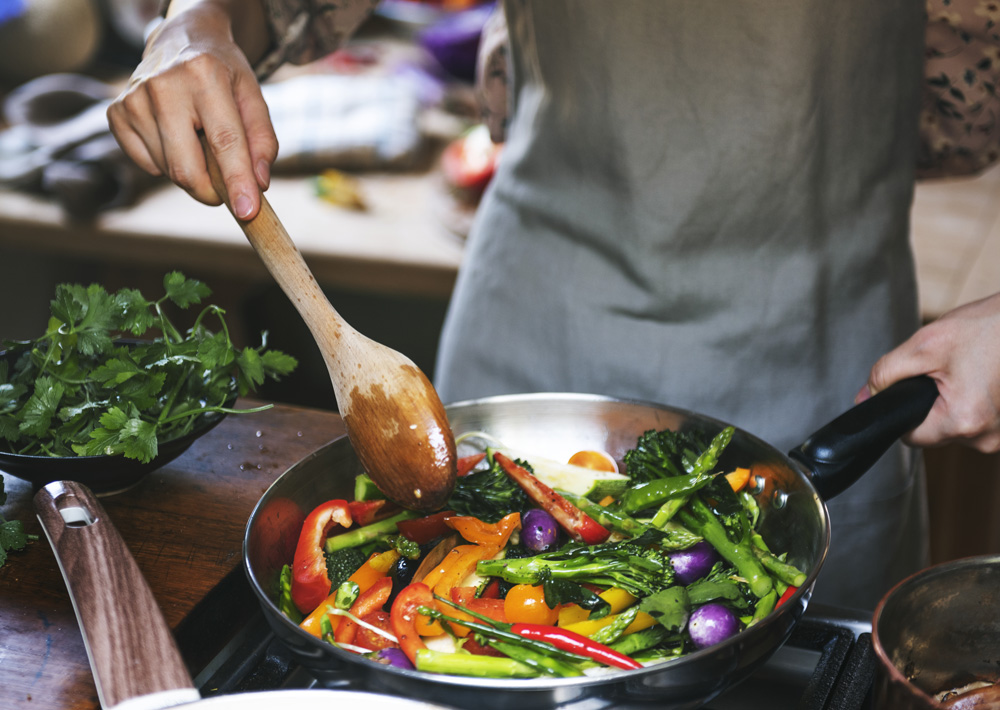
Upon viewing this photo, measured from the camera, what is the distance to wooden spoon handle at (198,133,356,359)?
37.8 inches

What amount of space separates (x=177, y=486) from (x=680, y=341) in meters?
0.77

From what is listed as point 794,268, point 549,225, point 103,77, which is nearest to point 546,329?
point 549,225

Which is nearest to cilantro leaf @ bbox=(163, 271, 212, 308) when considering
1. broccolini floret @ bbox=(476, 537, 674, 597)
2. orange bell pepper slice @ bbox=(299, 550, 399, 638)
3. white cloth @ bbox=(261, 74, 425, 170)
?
orange bell pepper slice @ bbox=(299, 550, 399, 638)

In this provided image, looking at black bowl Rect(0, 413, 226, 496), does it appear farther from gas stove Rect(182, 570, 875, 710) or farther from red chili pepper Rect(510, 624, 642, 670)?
red chili pepper Rect(510, 624, 642, 670)

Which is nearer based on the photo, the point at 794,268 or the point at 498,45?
the point at 794,268

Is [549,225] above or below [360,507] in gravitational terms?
above

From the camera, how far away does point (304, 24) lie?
1.46 m

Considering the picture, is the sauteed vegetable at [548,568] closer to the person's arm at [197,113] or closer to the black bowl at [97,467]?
the black bowl at [97,467]

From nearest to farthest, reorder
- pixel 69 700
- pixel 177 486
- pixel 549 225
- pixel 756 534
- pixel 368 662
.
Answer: pixel 368 662 → pixel 69 700 → pixel 756 534 → pixel 177 486 → pixel 549 225

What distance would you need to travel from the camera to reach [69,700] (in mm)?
795

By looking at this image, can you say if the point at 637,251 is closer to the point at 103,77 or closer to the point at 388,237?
the point at 388,237

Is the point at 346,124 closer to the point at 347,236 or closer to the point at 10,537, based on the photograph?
the point at 347,236

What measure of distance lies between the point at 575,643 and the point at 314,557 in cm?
28

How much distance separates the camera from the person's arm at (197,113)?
1.04m
